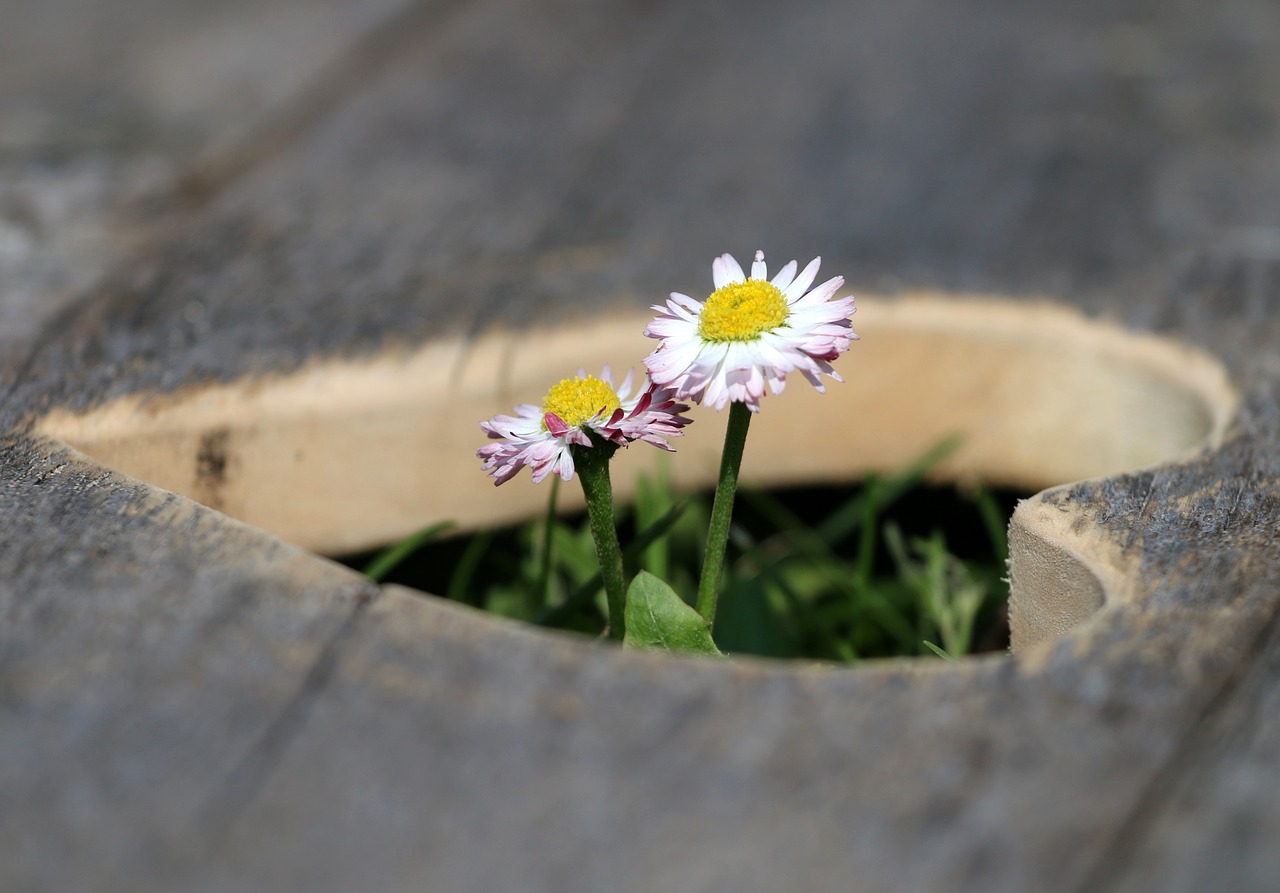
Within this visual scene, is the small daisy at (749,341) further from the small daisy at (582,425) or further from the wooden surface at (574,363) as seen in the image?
the wooden surface at (574,363)

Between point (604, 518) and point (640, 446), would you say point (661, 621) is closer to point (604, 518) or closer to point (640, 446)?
point (604, 518)

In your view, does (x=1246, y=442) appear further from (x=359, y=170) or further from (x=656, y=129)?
(x=359, y=170)

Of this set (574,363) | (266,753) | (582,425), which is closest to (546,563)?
(574,363)

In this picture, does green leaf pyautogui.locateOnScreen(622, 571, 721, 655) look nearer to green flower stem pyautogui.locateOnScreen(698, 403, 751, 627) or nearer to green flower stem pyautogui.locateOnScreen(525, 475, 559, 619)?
green flower stem pyautogui.locateOnScreen(698, 403, 751, 627)

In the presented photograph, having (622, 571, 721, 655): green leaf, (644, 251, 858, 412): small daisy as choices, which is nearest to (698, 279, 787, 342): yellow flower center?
(644, 251, 858, 412): small daisy

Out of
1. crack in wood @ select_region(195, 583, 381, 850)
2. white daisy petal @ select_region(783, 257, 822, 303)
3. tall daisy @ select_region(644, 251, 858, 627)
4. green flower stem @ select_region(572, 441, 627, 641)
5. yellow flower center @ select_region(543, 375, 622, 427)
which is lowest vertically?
crack in wood @ select_region(195, 583, 381, 850)

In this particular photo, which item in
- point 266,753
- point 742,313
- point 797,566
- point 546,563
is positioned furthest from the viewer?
point 797,566
